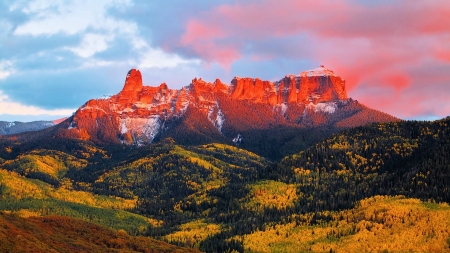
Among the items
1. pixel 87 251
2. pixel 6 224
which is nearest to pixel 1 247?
pixel 6 224

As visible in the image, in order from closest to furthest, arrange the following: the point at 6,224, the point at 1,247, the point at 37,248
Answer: the point at 1,247 → the point at 37,248 → the point at 6,224

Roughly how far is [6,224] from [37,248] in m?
27.6

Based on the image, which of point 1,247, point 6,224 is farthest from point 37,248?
point 6,224

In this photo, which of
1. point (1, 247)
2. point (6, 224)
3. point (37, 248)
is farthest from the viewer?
point (6, 224)

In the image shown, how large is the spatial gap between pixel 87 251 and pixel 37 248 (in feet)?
108

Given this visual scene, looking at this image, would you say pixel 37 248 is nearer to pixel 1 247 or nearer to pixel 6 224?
pixel 1 247

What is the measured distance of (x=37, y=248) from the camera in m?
166

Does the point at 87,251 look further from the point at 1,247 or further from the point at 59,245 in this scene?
the point at 1,247

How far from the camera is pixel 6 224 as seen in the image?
186250mm

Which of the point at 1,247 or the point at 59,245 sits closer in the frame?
the point at 1,247

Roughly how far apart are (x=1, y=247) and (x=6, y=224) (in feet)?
111

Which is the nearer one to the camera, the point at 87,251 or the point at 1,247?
the point at 1,247

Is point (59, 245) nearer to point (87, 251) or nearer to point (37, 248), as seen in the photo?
point (87, 251)

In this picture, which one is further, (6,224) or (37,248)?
(6,224)
